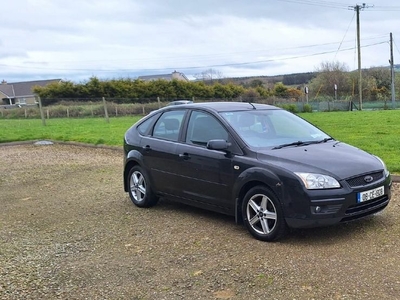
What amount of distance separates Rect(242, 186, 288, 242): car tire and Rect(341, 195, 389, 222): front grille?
0.68m

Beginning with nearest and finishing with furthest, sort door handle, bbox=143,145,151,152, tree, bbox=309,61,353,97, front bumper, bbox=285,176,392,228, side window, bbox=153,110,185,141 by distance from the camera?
front bumper, bbox=285,176,392,228
side window, bbox=153,110,185,141
door handle, bbox=143,145,151,152
tree, bbox=309,61,353,97

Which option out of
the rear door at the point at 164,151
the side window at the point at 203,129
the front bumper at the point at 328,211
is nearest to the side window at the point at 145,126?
the rear door at the point at 164,151

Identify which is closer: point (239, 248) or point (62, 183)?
point (239, 248)

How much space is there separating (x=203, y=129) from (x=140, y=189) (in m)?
1.54

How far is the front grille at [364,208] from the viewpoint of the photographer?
16.5ft

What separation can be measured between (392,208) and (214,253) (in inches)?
108

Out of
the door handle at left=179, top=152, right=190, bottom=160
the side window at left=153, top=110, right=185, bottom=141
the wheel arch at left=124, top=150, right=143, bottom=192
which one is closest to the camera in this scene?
the door handle at left=179, top=152, right=190, bottom=160

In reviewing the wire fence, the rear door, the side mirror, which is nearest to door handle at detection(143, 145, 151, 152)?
the rear door

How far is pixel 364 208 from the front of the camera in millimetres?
5160

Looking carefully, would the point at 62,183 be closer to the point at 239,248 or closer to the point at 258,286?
the point at 239,248

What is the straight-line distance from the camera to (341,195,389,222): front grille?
5020mm

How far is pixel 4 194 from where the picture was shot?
8.59 metres

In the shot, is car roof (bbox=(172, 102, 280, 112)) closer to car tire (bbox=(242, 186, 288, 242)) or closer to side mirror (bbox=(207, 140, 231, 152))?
side mirror (bbox=(207, 140, 231, 152))

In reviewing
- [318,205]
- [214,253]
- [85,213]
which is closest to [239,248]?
[214,253]
